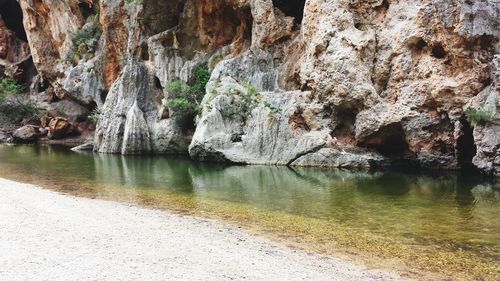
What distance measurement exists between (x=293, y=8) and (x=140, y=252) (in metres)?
25.4

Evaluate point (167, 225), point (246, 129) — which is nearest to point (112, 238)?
point (167, 225)

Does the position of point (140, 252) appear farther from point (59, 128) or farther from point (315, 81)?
point (59, 128)

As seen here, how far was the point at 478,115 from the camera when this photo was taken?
17391mm

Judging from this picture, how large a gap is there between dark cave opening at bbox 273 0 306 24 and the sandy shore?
72.4ft

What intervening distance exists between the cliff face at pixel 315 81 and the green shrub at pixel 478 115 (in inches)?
1.7

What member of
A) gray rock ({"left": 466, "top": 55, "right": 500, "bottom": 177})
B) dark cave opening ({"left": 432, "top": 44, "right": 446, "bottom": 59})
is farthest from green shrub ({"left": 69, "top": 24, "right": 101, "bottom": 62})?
gray rock ({"left": 466, "top": 55, "right": 500, "bottom": 177})

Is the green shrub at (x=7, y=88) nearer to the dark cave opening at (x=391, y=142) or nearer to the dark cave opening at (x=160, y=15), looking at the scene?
the dark cave opening at (x=160, y=15)

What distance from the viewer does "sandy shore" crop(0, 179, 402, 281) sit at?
6.46 meters

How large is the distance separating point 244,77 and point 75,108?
953 inches

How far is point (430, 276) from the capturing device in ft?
23.4

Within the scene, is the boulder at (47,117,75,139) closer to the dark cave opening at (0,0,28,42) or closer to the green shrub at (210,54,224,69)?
the dark cave opening at (0,0,28,42)

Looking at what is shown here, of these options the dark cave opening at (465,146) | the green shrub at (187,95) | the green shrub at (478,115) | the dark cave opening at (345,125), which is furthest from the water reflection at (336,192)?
the green shrub at (187,95)

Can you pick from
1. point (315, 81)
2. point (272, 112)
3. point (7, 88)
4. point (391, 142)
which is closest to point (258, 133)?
point (272, 112)

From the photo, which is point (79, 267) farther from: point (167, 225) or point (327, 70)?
point (327, 70)
